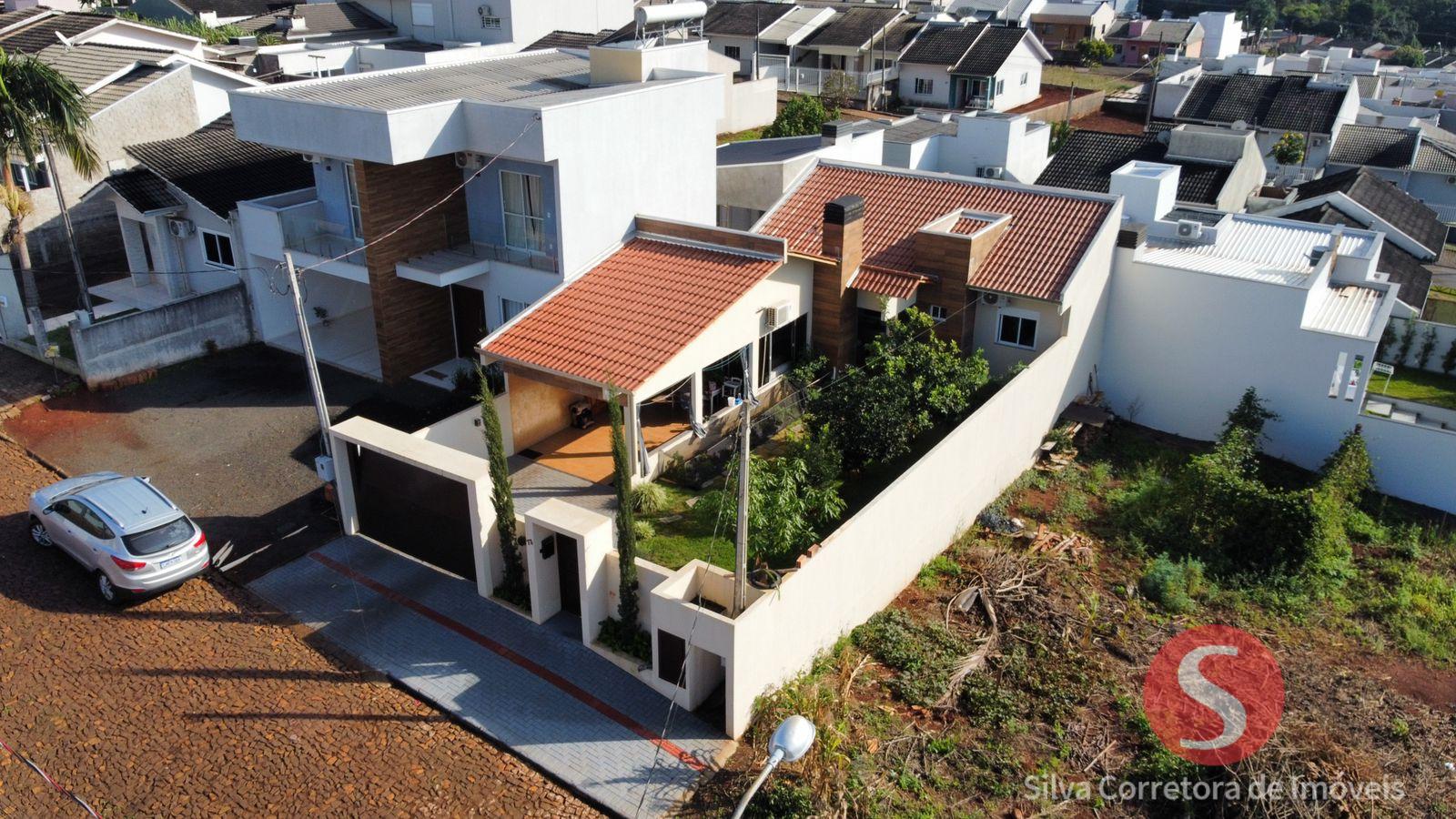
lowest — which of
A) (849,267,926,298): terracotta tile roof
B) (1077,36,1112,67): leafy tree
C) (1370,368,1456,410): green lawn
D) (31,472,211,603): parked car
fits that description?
(1370,368,1456,410): green lawn

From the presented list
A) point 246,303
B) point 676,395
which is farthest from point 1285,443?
point 246,303

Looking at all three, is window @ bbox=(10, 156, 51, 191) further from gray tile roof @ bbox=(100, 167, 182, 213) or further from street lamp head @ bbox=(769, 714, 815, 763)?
street lamp head @ bbox=(769, 714, 815, 763)

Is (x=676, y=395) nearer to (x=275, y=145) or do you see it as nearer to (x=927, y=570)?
(x=927, y=570)

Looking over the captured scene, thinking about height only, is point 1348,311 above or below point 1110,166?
below

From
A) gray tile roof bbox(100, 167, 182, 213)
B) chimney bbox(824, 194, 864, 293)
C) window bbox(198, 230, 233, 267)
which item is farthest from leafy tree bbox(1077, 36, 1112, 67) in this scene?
gray tile roof bbox(100, 167, 182, 213)

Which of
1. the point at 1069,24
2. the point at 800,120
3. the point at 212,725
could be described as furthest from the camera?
the point at 1069,24

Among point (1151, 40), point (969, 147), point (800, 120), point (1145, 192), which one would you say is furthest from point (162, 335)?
point (1151, 40)

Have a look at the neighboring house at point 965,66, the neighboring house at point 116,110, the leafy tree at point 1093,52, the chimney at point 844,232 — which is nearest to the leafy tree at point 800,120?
the chimney at point 844,232

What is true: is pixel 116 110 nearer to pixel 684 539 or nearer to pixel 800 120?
pixel 800 120
